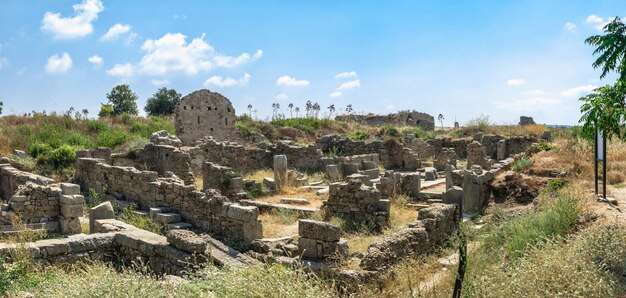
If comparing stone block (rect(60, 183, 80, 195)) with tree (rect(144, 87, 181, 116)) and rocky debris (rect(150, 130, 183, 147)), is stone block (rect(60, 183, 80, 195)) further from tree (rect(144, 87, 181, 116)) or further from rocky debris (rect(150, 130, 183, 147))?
tree (rect(144, 87, 181, 116))

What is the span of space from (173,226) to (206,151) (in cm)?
1051

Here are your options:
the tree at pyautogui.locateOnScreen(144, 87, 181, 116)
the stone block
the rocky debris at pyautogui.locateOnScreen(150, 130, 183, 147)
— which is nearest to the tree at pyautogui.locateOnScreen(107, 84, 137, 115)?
the tree at pyautogui.locateOnScreen(144, 87, 181, 116)

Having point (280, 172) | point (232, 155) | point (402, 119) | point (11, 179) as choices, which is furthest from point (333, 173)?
point (402, 119)

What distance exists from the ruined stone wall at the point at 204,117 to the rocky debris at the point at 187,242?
→ 66.3ft

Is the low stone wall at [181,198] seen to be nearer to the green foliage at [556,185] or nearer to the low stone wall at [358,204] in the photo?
the low stone wall at [358,204]

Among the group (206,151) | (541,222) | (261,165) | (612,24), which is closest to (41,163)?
(206,151)

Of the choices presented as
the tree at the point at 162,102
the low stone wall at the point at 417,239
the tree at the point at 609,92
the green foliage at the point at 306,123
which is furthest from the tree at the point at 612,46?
the tree at the point at 162,102

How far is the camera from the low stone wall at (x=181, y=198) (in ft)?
34.3

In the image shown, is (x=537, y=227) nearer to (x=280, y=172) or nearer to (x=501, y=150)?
(x=280, y=172)

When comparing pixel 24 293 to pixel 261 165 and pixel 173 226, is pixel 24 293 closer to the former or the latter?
pixel 173 226

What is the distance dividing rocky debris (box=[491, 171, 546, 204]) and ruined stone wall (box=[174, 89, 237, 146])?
18166 mm

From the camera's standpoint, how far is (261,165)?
74.9 ft

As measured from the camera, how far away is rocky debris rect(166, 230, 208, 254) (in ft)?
27.2

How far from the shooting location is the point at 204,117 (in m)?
29.6
